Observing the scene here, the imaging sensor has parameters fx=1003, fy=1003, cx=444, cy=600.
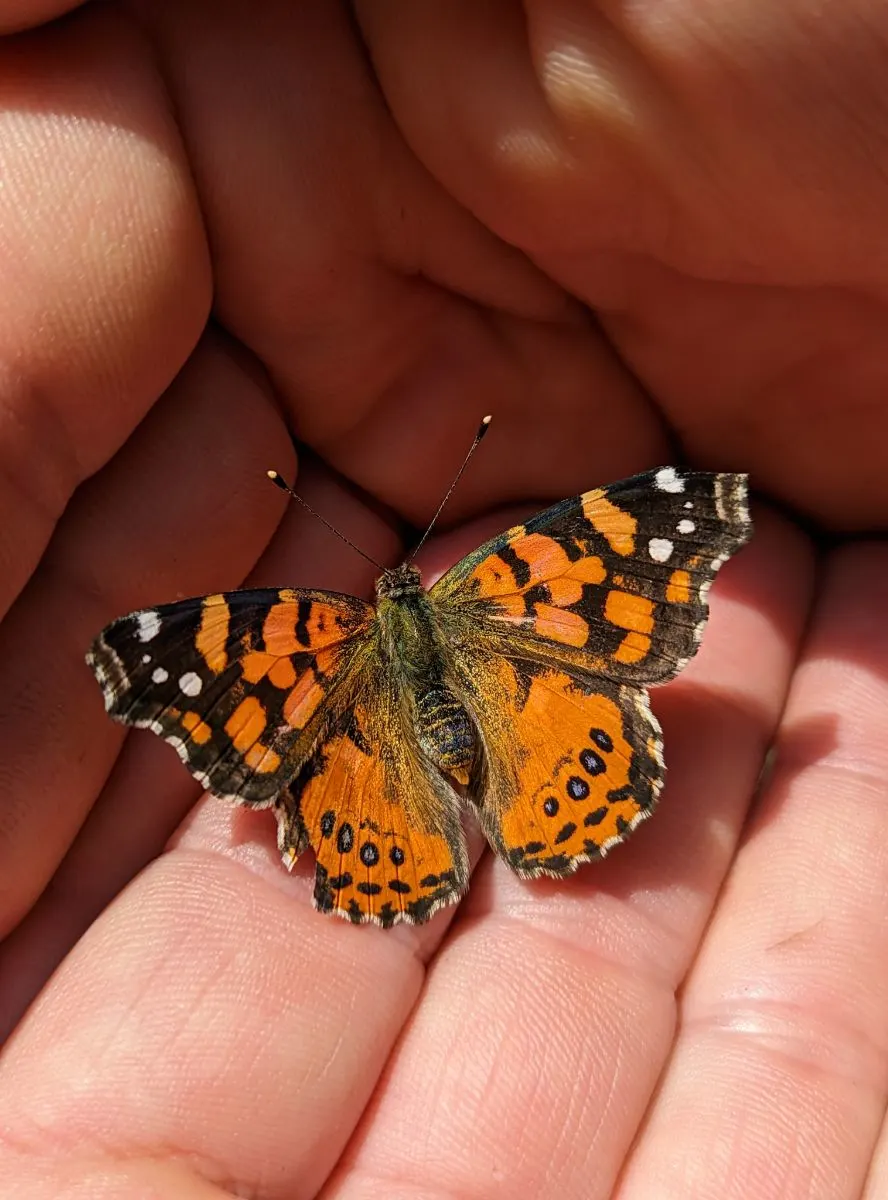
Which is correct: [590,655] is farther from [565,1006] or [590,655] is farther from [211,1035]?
[211,1035]

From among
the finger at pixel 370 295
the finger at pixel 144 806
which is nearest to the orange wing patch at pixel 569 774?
the finger at pixel 144 806

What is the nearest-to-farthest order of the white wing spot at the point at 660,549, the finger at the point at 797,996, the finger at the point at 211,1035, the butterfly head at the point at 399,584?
1. the finger at the point at 211,1035
2. the finger at the point at 797,996
3. the white wing spot at the point at 660,549
4. the butterfly head at the point at 399,584

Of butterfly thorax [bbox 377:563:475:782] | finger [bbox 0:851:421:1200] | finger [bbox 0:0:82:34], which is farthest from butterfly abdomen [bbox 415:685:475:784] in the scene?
finger [bbox 0:0:82:34]

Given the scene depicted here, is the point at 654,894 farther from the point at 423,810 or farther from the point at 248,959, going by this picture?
the point at 248,959

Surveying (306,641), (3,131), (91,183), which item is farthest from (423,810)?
(3,131)

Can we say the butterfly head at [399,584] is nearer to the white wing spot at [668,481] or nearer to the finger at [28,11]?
the white wing spot at [668,481]

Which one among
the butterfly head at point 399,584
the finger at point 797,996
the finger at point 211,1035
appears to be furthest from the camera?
the butterfly head at point 399,584
